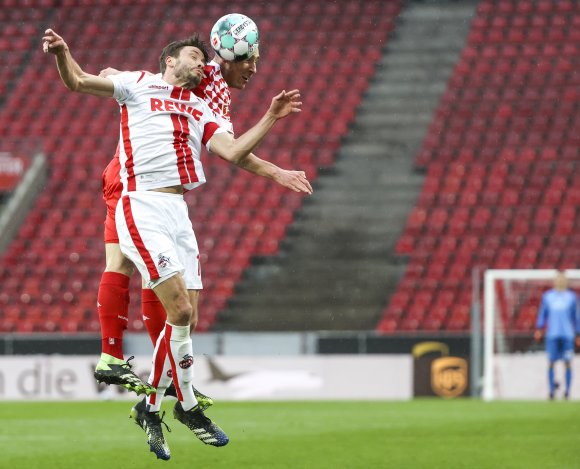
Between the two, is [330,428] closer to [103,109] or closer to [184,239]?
[184,239]

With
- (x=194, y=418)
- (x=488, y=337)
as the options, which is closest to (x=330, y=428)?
(x=194, y=418)

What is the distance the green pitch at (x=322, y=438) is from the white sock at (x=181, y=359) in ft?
1.17

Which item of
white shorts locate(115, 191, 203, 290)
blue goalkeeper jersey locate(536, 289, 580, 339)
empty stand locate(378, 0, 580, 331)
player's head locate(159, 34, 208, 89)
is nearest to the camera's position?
white shorts locate(115, 191, 203, 290)

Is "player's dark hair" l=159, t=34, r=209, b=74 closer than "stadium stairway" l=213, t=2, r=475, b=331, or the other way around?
"player's dark hair" l=159, t=34, r=209, b=74

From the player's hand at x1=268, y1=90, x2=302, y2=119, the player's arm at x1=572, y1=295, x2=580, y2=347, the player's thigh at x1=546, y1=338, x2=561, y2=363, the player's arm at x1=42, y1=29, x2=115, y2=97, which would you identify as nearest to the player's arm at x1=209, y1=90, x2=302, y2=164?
the player's hand at x1=268, y1=90, x2=302, y2=119

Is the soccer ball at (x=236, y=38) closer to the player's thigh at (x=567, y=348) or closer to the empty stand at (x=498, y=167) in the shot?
the player's thigh at (x=567, y=348)

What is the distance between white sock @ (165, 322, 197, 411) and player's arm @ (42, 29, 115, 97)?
1325 mm

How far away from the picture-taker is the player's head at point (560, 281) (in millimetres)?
15648

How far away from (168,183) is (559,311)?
10.2 metres

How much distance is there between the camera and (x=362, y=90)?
71.1ft

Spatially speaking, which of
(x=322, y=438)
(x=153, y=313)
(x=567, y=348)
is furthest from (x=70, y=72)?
(x=567, y=348)

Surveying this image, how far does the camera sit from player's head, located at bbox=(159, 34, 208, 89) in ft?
21.9

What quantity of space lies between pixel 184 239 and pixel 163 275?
0.37 meters

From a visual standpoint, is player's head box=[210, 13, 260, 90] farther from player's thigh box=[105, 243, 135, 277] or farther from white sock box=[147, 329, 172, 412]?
white sock box=[147, 329, 172, 412]
